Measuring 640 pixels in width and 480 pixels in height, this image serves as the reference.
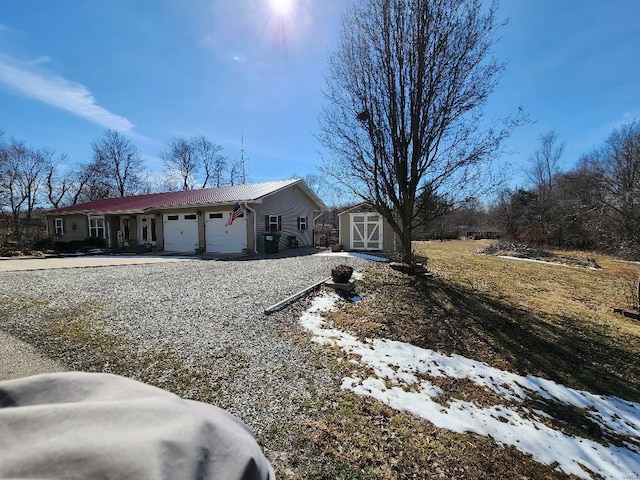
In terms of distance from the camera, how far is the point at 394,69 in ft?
29.8

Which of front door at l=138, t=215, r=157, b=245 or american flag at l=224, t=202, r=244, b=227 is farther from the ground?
american flag at l=224, t=202, r=244, b=227

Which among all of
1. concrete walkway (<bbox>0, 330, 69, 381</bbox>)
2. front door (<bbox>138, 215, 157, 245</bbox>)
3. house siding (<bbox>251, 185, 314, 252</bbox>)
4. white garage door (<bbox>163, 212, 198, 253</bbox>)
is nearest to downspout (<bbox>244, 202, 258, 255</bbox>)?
house siding (<bbox>251, 185, 314, 252</bbox>)

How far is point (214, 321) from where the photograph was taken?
207 inches


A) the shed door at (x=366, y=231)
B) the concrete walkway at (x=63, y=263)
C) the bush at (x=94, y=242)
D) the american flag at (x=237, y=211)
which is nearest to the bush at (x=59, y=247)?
the bush at (x=94, y=242)

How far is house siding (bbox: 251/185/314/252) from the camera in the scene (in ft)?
52.9

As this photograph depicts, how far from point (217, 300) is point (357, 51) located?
8.21 m

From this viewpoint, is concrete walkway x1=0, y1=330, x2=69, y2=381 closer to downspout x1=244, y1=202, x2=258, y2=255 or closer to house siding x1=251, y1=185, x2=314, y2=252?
downspout x1=244, y1=202, x2=258, y2=255

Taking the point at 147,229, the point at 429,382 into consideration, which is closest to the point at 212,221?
the point at 147,229

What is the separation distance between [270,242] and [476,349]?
11.5 metres

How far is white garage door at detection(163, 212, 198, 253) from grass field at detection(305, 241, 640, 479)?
11310 mm

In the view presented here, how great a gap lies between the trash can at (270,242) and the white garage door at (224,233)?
3.57ft

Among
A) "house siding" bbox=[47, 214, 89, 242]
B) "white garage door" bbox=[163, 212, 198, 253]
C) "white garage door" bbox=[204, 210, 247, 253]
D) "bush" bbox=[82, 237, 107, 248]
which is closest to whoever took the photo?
"white garage door" bbox=[204, 210, 247, 253]

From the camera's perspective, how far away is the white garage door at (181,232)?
17188 millimetres

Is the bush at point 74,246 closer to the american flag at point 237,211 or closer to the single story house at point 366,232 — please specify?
the american flag at point 237,211
